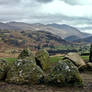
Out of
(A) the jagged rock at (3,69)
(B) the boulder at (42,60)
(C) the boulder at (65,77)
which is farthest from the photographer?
(B) the boulder at (42,60)

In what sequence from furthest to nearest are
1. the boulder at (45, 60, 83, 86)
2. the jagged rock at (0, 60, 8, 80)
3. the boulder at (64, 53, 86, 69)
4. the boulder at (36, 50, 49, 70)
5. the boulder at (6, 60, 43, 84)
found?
the boulder at (64, 53, 86, 69) < the boulder at (36, 50, 49, 70) < the jagged rock at (0, 60, 8, 80) < the boulder at (6, 60, 43, 84) < the boulder at (45, 60, 83, 86)

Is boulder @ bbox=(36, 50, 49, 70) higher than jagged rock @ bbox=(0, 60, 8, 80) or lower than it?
lower

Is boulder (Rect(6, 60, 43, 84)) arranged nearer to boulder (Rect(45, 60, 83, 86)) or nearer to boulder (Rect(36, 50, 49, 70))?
boulder (Rect(45, 60, 83, 86))

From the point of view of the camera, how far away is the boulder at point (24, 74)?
21.3m

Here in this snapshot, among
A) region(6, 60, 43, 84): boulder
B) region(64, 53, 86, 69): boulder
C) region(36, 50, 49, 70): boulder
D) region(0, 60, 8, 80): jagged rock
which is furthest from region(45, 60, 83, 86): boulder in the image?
region(64, 53, 86, 69): boulder

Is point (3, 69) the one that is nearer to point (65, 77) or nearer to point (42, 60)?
point (65, 77)

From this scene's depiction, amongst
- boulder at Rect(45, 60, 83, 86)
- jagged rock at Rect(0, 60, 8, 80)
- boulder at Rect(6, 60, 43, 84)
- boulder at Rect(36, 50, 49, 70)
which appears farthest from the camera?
boulder at Rect(36, 50, 49, 70)

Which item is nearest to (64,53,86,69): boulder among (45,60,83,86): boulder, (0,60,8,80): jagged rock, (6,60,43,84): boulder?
(45,60,83,86): boulder

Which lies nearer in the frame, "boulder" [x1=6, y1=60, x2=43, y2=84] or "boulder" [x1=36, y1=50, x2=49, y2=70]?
"boulder" [x1=6, y1=60, x2=43, y2=84]

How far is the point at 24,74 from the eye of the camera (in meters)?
21.4

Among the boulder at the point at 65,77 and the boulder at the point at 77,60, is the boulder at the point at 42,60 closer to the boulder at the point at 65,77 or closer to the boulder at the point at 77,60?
the boulder at the point at 77,60

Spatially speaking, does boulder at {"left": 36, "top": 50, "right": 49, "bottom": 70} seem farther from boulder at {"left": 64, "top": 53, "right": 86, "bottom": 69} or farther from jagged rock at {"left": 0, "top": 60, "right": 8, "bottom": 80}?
jagged rock at {"left": 0, "top": 60, "right": 8, "bottom": 80}

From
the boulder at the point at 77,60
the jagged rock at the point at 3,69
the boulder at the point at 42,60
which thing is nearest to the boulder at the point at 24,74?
the jagged rock at the point at 3,69

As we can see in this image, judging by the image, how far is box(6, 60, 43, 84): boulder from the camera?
838 inches
